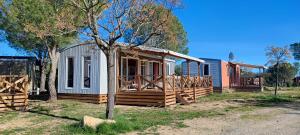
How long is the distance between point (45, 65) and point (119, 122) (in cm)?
1943

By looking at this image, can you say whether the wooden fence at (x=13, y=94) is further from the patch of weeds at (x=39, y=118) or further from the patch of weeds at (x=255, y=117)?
the patch of weeds at (x=255, y=117)

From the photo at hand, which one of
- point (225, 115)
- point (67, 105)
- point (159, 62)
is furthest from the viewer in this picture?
point (159, 62)

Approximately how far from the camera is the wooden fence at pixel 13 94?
13.7 meters

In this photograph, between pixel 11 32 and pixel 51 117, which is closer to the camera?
pixel 51 117

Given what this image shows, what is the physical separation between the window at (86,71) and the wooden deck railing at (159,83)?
1558 mm

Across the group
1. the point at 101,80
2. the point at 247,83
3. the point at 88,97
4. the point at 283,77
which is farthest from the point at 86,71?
the point at 283,77

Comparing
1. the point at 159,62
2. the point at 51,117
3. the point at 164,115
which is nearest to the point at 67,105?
the point at 51,117

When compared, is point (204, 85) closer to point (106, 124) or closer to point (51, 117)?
point (51, 117)

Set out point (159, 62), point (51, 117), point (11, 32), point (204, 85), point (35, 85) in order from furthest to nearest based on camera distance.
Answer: point (35, 85), point (204, 85), point (159, 62), point (11, 32), point (51, 117)

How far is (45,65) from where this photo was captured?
27.2 m

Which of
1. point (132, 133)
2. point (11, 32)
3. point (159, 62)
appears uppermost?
point (11, 32)

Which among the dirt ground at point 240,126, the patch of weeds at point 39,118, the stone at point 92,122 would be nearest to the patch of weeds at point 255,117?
the dirt ground at point 240,126

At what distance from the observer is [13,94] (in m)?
14.0

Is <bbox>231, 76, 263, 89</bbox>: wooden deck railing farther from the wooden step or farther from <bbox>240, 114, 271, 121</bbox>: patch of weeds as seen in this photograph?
<bbox>240, 114, 271, 121</bbox>: patch of weeds
